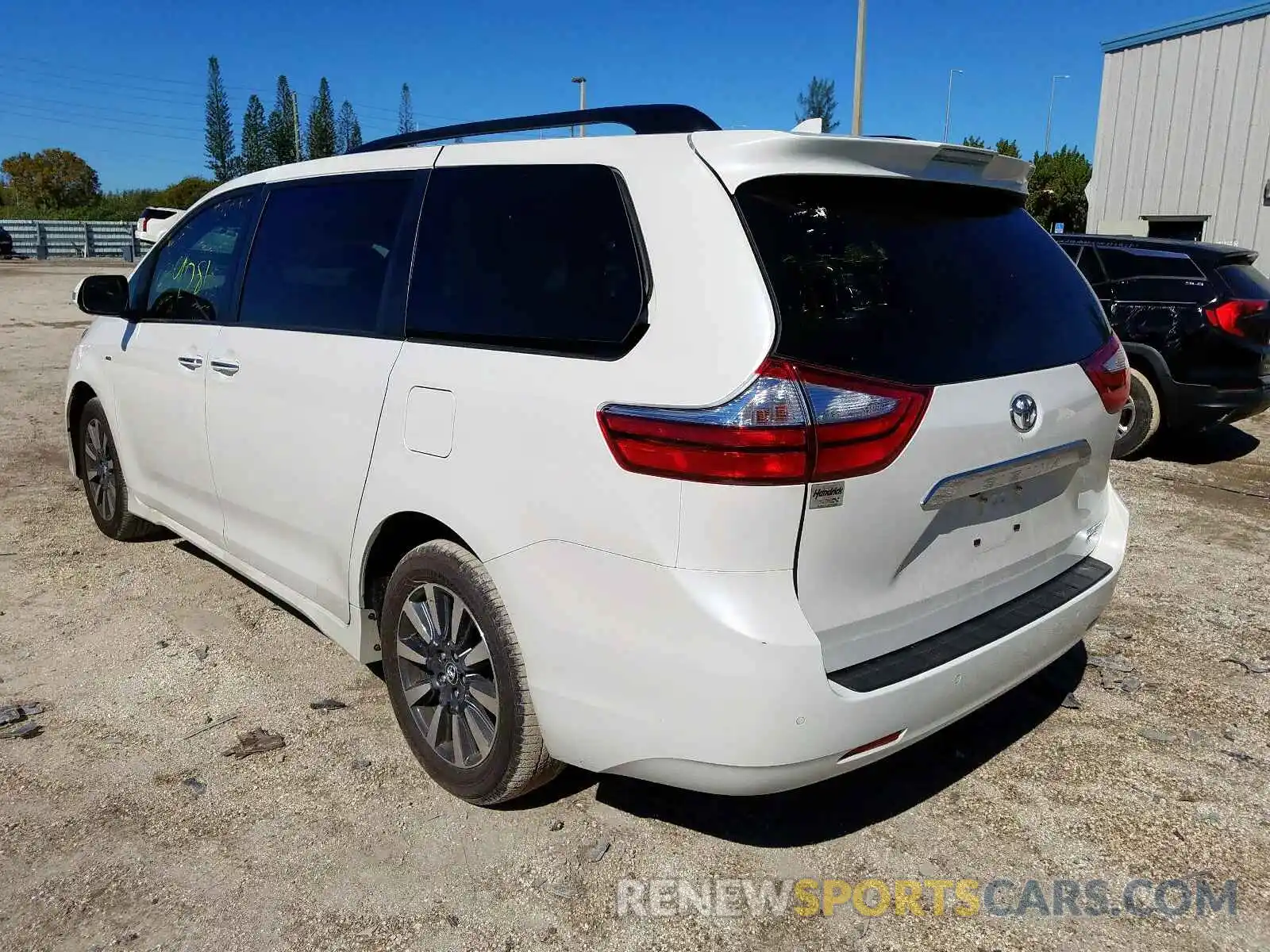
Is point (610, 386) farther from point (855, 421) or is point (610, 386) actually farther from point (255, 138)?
point (255, 138)

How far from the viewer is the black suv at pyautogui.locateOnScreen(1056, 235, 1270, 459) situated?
24.3 feet

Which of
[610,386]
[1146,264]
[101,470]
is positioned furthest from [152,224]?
[610,386]

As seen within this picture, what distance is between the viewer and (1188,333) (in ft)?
24.5

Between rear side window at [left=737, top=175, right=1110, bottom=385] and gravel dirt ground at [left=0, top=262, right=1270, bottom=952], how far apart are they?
4.38 feet

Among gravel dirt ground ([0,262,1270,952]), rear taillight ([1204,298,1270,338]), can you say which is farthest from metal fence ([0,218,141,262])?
gravel dirt ground ([0,262,1270,952])

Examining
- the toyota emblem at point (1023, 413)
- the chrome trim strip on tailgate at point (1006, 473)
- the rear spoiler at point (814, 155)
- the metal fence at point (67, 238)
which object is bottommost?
the chrome trim strip on tailgate at point (1006, 473)

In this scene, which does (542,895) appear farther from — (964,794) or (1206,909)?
(1206,909)

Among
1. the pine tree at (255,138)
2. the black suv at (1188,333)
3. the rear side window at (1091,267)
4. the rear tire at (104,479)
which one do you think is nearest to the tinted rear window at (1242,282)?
the black suv at (1188,333)

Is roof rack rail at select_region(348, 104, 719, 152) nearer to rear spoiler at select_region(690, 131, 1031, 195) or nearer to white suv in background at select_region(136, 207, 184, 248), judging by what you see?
rear spoiler at select_region(690, 131, 1031, 195)

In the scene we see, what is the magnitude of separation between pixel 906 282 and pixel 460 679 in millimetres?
1642

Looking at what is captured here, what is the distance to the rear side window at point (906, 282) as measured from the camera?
2.25 m

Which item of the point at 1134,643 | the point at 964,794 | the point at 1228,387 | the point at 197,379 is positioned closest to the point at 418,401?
the point at 197,379

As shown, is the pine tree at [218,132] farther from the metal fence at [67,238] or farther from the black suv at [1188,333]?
the black suv at [1188,333]

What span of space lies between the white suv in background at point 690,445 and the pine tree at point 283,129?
240 ft
